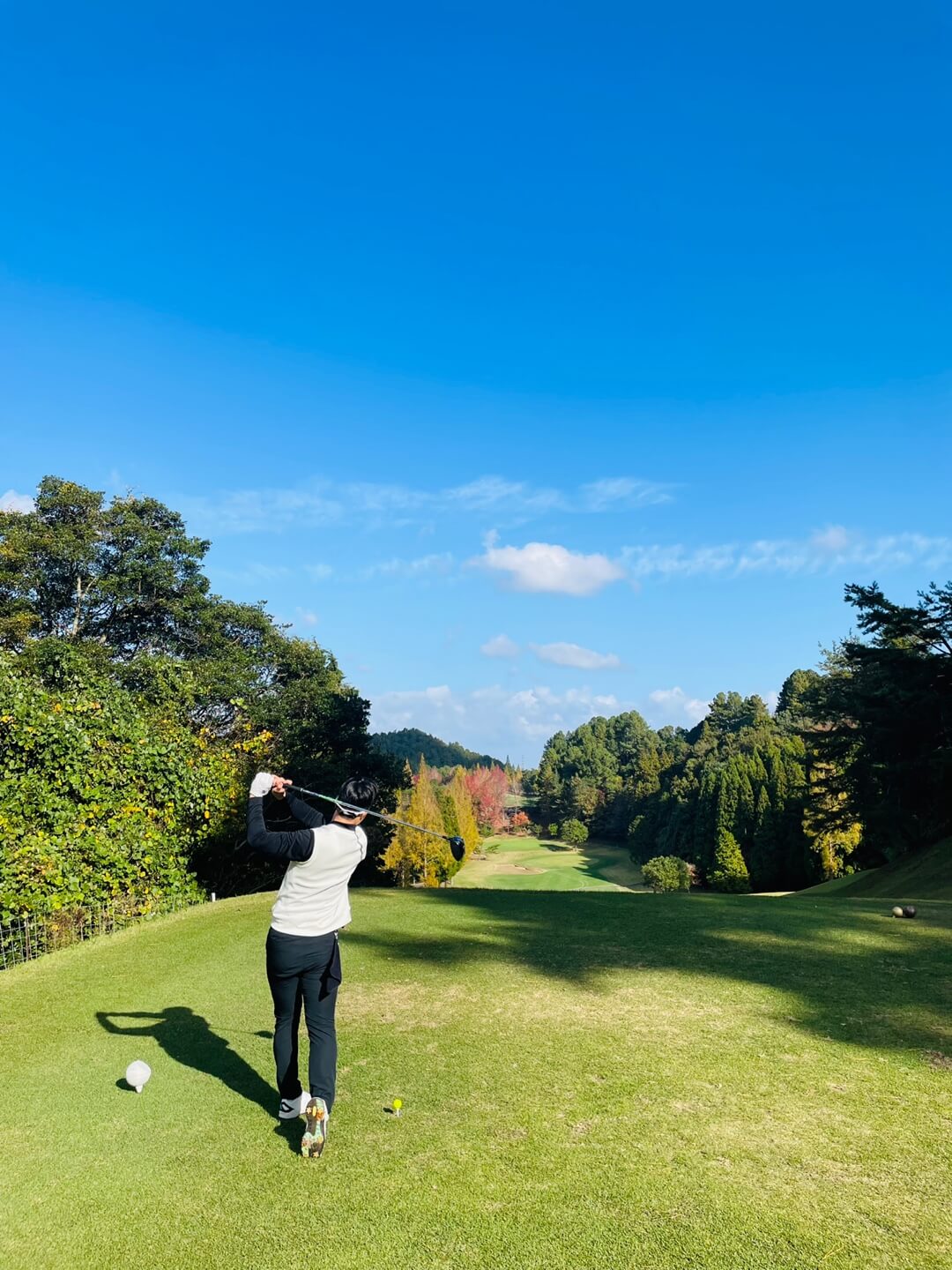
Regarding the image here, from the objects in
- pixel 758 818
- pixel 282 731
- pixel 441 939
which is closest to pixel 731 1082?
pixel 441 939

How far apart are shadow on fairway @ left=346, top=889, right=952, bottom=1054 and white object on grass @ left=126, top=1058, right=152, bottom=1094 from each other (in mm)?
4301

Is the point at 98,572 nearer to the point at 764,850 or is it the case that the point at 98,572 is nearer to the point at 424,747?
the point at 764,850

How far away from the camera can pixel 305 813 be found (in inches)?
221

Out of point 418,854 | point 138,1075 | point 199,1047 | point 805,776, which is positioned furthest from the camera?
point 418,854

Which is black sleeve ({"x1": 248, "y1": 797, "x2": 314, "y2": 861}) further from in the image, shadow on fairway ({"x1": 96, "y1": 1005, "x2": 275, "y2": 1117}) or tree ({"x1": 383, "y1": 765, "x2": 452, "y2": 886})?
tree ({"x1": 383, "y1": 765, "x2": 452, "y2": 886})

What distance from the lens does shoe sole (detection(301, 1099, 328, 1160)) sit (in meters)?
4.79

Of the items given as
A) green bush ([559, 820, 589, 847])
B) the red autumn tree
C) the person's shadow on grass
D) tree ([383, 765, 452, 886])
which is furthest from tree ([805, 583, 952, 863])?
the red autumn tree

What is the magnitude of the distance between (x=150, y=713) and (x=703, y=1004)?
2001 cm

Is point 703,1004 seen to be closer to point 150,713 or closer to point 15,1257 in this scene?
point 15,1257

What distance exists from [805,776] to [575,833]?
59.2 m

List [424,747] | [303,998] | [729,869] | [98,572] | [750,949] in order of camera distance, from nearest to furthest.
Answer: [303,998]
[750,949]
[98,572]
[729,869]
[424,747]

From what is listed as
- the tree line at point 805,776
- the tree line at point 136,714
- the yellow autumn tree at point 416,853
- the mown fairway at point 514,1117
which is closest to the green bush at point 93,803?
the tree line at point 136,714

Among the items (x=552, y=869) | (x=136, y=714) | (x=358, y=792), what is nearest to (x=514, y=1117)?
(x=358, y=792)

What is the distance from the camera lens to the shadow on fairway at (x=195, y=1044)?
236 inches
